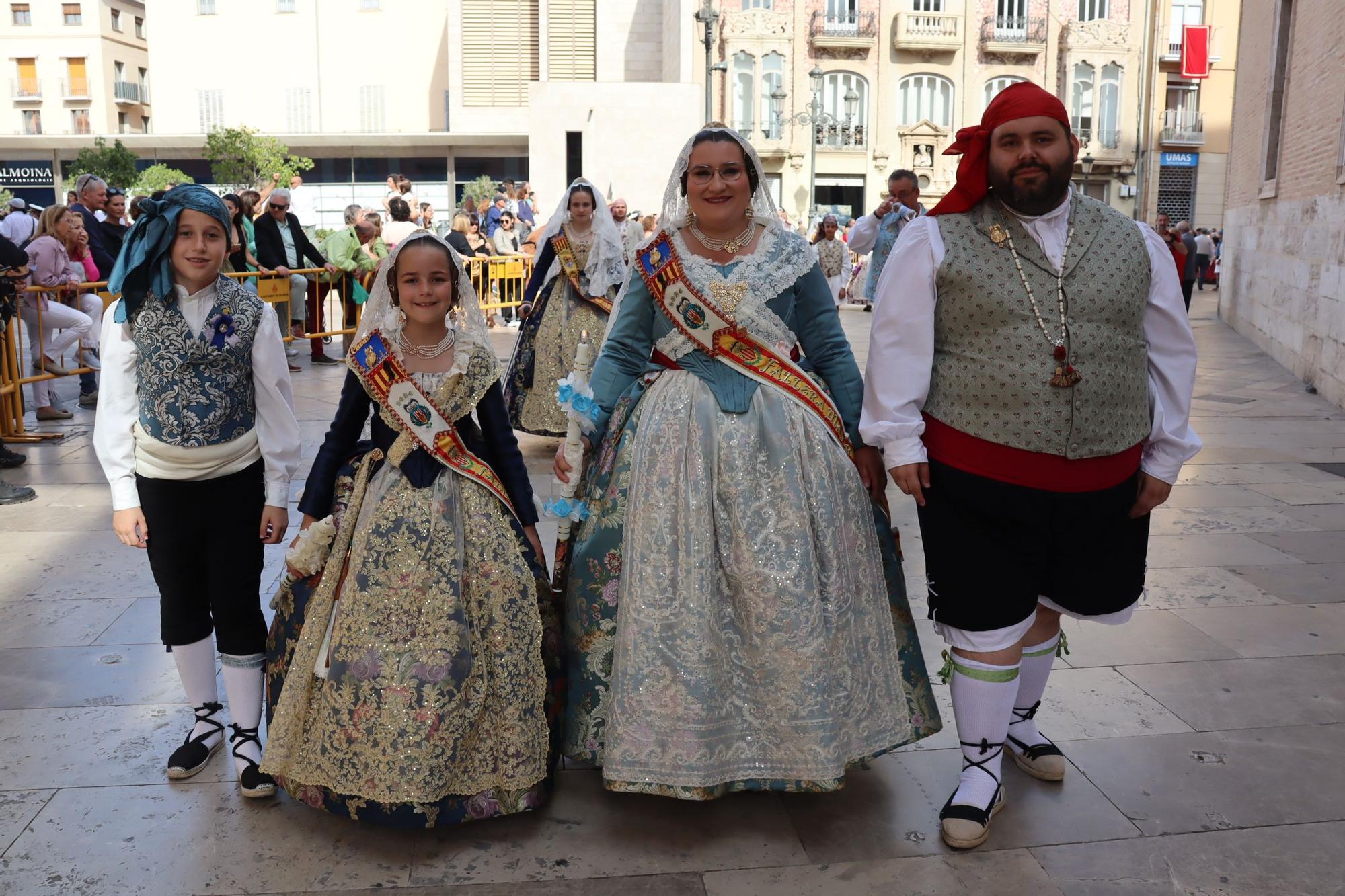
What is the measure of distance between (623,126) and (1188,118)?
23.6m

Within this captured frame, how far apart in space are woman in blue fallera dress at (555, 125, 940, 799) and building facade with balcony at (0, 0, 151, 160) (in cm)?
5192

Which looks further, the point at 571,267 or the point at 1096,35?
the point at 1096,35

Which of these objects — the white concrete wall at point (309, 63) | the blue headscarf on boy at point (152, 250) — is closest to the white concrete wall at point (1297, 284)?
the blue headscarf on boy at point (152, 250)

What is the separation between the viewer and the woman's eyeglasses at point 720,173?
10.2 feet

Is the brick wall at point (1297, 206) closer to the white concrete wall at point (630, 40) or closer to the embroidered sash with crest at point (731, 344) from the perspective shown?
the embroidered sash with crest at point (731, 344)

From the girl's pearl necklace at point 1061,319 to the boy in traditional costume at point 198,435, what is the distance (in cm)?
193

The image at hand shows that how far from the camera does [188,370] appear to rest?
302 cm

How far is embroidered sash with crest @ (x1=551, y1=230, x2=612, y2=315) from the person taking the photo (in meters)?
7.15

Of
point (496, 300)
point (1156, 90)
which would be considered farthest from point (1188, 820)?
point (1156, 90)

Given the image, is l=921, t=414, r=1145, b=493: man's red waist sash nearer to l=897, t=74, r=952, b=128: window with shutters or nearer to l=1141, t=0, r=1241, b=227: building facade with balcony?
l=897, t=74, r=952, b=128: window with shutters

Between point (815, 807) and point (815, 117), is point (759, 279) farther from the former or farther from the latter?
point (815, 117)

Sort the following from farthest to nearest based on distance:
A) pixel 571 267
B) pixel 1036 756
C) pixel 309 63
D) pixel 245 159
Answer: pixel 309 63, pixel 245 159, pixel 571 267, pixel 1036 756

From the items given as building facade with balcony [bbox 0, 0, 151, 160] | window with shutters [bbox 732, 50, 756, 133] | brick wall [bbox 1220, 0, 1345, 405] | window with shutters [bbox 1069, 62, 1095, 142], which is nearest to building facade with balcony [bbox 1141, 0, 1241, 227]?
window with shutters [bbox 1069, 62, 1095, 142]

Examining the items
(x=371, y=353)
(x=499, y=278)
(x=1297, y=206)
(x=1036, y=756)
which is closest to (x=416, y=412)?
(x=371, y=353)
